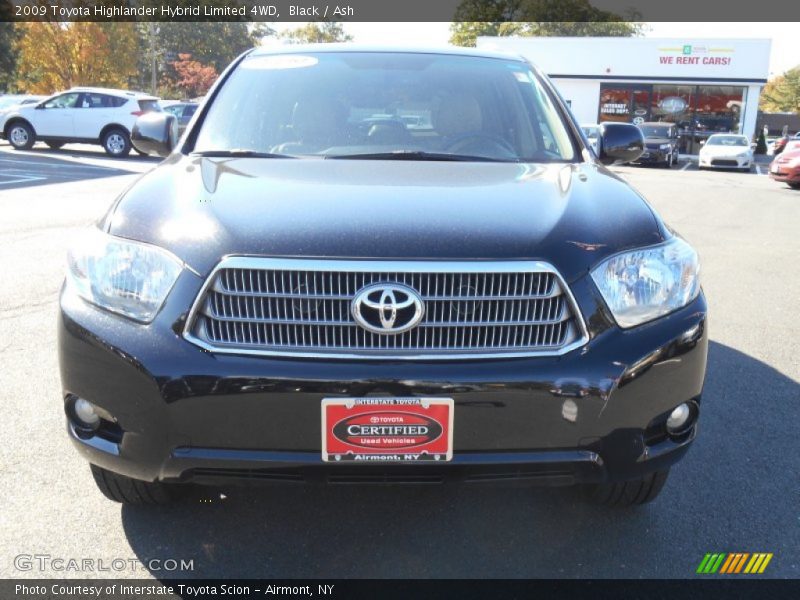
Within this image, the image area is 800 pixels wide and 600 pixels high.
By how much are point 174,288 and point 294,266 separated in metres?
0.34

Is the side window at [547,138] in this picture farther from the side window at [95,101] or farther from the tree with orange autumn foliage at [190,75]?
the tree with orange autumn foliage at [190,75]

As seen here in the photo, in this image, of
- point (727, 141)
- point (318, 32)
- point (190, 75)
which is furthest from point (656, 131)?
point (318, 32)

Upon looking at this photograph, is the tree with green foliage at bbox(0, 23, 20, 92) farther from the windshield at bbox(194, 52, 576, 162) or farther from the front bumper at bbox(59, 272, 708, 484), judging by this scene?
the front bumper at bbox(59, 272, 708, 484)

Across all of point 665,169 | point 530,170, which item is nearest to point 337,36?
point 665,169

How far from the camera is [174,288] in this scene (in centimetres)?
219

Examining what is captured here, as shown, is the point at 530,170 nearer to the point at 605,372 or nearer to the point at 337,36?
the point at 605,372

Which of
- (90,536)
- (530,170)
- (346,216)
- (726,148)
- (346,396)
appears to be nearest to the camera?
(346,396)

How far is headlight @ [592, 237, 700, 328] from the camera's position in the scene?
7.48 ft

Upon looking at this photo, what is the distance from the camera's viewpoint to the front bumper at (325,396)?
6.97ft

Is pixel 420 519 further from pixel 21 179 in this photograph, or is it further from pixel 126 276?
pixel 21 179

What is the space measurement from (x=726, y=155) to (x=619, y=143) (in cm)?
2623

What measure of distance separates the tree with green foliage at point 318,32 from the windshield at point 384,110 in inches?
3356

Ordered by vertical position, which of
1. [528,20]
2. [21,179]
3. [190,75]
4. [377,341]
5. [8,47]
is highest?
[377,341]

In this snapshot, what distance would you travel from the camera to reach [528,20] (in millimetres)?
68938
